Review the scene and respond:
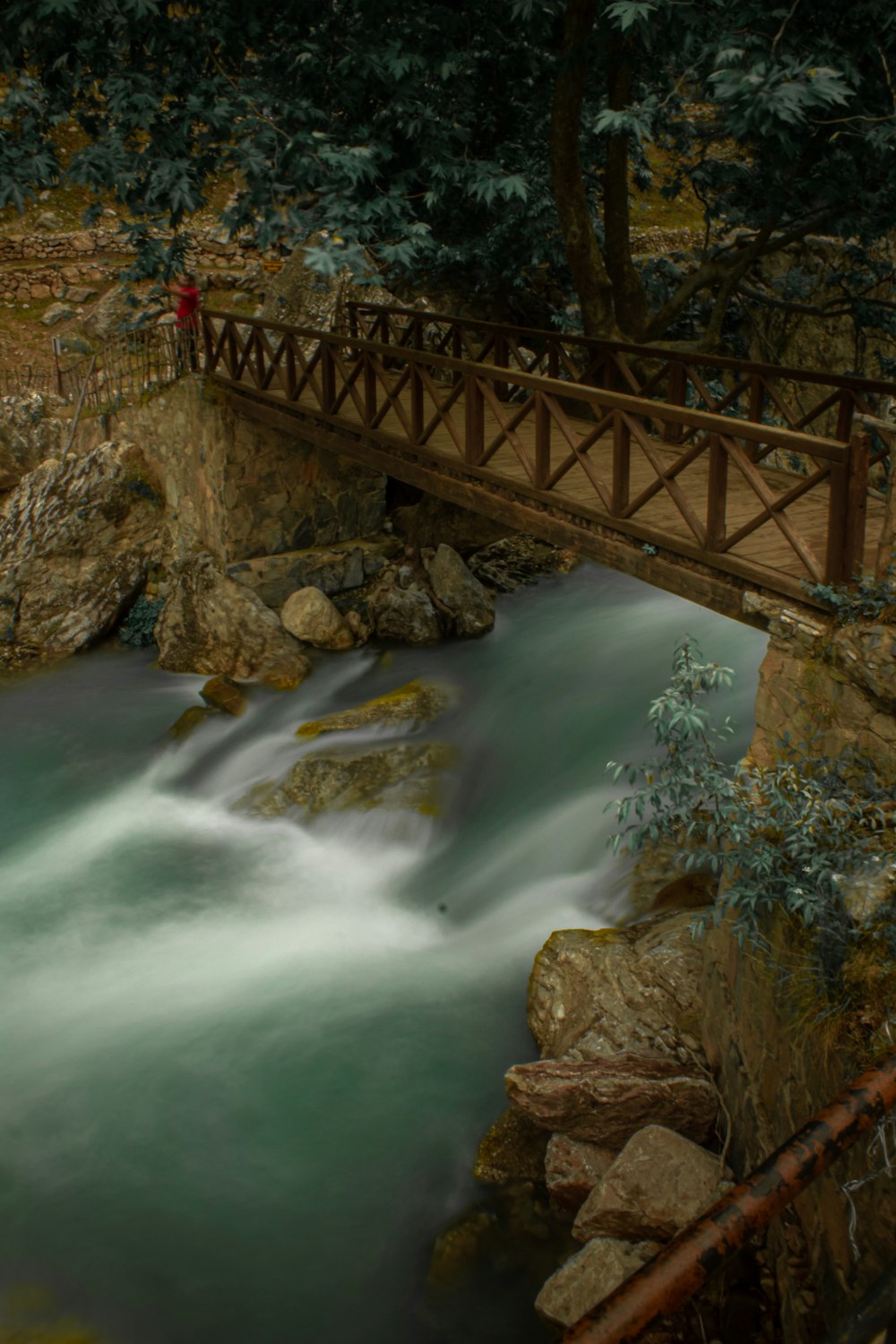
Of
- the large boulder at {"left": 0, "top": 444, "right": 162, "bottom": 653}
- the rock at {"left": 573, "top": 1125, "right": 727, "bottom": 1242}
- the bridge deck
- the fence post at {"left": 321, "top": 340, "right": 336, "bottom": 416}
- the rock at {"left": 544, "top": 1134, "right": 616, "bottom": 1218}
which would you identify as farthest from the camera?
the large boulder at {"left": 0, "top": 444, "right": 162, "bottom": 653}

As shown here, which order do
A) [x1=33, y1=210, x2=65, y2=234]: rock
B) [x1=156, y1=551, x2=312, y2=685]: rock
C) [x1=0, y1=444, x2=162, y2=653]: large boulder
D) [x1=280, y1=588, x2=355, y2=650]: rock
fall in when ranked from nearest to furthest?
[x1=156, y1=551, x2=312, y2=685]: rock, [x1=280, y1=588, x2=355, y2=650]: rock, [x1=0, y1=444, x2=162, y2=653]: large boulder, [x1=33, y1=210, x2=65, y2=234]: rock

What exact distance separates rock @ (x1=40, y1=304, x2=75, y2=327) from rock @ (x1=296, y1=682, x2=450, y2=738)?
1327cm

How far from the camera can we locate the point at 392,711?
34.3 ft

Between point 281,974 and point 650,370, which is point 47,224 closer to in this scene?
point 650,370

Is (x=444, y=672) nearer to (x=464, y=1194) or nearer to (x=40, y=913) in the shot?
(x=40, y=913)

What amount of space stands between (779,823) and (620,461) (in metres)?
3.01

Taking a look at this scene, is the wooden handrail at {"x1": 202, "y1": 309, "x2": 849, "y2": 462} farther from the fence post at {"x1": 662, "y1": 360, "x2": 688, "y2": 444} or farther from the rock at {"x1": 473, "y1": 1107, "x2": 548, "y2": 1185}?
the rock at {"x1": 473, "y1": 1107, "x2": 548, "y2": 1185}

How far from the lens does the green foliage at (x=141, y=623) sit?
13383mm

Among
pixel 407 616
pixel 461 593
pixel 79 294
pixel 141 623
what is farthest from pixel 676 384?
pixel 79 294

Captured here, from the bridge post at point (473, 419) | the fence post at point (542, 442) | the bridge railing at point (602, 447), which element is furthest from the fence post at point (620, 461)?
the bridge post at point (473, 419)

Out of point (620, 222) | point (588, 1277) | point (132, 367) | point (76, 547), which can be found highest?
point (620, 222)

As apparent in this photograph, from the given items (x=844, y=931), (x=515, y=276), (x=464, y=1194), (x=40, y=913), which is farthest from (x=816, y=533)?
(x=515, y=276)

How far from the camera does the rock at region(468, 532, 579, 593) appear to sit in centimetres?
1324

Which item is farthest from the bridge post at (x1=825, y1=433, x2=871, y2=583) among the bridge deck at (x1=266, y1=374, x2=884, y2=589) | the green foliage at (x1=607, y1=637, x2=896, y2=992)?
the green foliage at (x1=607, y1=637, x2=896, y2=992)
